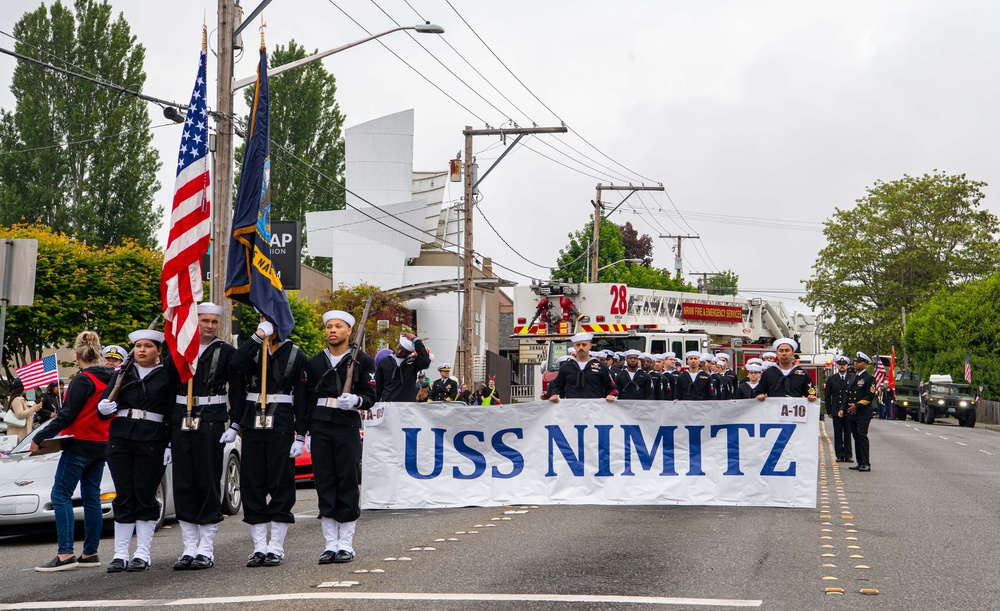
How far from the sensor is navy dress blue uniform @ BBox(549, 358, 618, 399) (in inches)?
589

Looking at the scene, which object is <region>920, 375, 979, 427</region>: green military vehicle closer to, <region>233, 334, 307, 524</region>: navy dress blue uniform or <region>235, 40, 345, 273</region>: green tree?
<region>235, 40, 345, 273</region>: green tree

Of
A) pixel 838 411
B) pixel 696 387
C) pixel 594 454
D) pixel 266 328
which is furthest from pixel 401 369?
pixel 838 411

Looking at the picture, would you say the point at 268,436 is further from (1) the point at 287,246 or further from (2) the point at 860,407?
(1) the point at 287,246

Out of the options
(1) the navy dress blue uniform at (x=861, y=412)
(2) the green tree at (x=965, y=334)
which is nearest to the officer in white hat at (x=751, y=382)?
(1) the navy dress blue uniform at (x=861, y=412)

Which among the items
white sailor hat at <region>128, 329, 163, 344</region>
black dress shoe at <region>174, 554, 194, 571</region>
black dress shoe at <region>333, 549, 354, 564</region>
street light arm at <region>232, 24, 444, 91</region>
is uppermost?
street light arm at <region>232, 24, 444, 91</region>

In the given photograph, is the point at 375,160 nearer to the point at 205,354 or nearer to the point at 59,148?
the point at 59,148

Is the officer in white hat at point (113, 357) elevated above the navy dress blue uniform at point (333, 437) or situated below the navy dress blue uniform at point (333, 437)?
above

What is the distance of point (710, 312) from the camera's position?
3080 cm

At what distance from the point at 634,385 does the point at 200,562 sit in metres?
9.88

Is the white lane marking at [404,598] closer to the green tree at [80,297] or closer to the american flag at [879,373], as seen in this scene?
the green tree at [80,297]

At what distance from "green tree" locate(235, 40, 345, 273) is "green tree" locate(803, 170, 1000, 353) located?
32.2 m

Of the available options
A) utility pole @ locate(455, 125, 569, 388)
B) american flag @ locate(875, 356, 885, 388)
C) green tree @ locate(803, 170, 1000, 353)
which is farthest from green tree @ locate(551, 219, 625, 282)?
utility pole @ locate(455, 125, 569, 388)

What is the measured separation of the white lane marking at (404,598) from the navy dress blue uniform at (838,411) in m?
12.6

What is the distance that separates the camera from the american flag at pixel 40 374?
21.0 meters
